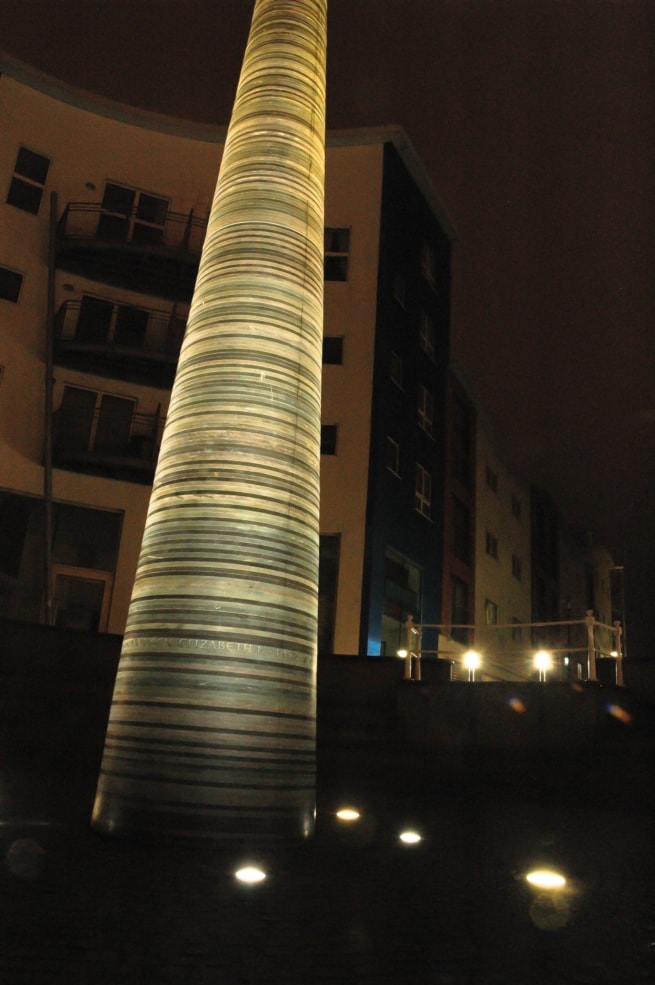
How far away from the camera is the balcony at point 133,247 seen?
58.0ft

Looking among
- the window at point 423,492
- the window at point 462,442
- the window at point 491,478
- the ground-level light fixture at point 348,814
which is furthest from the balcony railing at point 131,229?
the ground-level light fixture at point 348,814

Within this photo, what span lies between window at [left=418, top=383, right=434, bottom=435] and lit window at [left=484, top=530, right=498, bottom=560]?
249 inches

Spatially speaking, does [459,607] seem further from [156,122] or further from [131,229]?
[156,122]

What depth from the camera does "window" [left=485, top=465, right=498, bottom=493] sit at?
26.1 metres

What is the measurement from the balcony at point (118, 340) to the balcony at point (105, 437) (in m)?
0.73

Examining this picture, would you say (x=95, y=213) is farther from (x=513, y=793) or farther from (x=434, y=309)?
(x=513, y=793)

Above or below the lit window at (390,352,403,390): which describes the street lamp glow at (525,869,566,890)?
below

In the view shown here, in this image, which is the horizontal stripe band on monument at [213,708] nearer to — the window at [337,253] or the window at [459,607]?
the window at [337,253]

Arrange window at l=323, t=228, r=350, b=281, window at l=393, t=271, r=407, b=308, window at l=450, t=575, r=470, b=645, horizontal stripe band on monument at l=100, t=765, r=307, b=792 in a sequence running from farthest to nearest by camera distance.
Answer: window at l=450, t=575, r=470, b=645
window at l=393, t=271, r=407, b=308
window at l=323, t=228, r=350, b=281
horizontal stripe band on monument at l=100, t=765, r=307, b=792

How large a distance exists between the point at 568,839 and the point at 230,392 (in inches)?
161

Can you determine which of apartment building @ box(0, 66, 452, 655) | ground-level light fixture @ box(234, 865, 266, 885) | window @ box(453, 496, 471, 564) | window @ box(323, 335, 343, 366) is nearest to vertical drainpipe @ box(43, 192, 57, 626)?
apartment building @ box(0, 66, 452, 655)

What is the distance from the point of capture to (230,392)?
5.17m

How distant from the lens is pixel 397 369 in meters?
19.4

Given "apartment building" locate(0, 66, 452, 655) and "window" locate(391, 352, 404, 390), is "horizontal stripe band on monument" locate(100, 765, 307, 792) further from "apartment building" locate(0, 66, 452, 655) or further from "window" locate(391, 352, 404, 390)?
"window" locate(391, 352, 404, 390)
